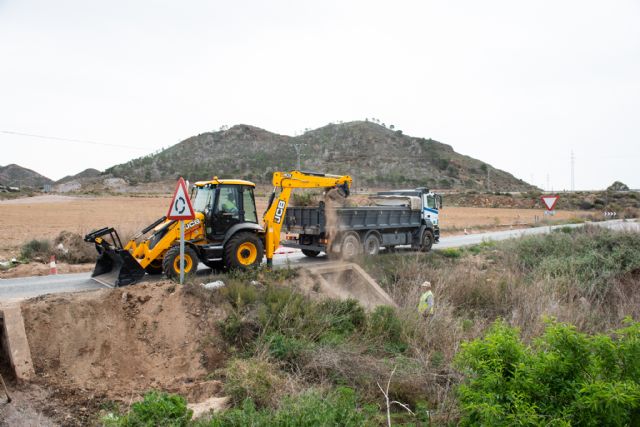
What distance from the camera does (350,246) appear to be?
17547 millimetres

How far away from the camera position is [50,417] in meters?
6.51

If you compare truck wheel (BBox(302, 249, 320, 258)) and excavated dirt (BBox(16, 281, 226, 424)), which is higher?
truck wheel (BBox(302, 249, 320, 258))

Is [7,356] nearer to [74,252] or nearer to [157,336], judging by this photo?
[157,336]

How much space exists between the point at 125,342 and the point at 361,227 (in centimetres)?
1044

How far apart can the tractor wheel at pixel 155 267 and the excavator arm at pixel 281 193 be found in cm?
275

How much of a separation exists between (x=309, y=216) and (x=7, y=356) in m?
10.8

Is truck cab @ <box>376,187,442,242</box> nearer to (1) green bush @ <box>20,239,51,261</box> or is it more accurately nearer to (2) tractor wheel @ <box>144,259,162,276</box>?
(2) tractor wheel @ <box>144,259,162,276</box>

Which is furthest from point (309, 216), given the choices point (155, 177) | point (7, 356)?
point (155, 177)

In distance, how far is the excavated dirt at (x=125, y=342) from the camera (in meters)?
7.66

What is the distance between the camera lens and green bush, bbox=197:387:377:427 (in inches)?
223

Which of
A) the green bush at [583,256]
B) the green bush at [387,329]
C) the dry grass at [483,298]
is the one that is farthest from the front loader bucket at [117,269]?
the green bush at [583,256]

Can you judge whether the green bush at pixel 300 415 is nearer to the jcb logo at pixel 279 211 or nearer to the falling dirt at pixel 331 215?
the jcb logo at pixel 279 211

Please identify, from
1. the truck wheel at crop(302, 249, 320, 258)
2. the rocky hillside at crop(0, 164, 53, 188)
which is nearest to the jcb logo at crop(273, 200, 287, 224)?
the truck wheel at crop(302, 249, 320, 258)

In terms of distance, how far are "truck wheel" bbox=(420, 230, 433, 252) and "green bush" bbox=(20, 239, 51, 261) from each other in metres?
13.8
